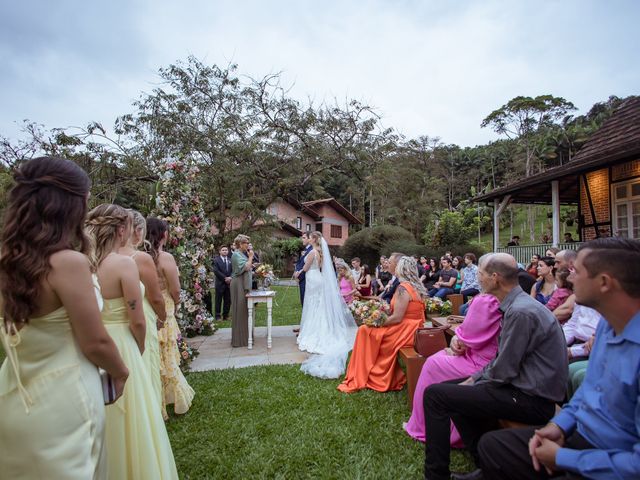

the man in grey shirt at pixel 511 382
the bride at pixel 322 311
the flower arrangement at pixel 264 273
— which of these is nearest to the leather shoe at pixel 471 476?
the man in grey shirt at pixel 511 382

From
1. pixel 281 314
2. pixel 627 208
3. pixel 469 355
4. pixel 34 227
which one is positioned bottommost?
pixel 281 314

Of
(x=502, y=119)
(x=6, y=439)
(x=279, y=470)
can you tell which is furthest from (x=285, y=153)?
(x=502, y=119)

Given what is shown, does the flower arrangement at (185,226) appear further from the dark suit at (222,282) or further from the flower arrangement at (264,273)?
the dark suit at (222,282)

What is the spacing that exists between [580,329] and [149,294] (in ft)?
14.5

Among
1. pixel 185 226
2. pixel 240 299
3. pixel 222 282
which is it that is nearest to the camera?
pixel 185 226

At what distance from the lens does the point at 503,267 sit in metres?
2.76

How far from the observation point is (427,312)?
9211 mm

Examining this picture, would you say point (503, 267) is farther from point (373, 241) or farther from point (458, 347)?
point (373, 241)

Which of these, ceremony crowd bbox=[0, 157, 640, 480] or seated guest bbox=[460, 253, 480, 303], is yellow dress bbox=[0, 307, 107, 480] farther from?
seated guest bbox=[460, 253, 480, 303]

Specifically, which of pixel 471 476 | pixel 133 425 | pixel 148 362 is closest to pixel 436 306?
pixel 471 476

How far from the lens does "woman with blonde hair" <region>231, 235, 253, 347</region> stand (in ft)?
23.7

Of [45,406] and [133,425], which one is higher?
[45,406]

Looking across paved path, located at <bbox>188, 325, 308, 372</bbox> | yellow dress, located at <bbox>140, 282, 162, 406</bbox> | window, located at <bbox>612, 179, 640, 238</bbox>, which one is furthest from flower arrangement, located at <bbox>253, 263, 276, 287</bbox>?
window, located at <bbox>612, 179, 640, 238</bbox>

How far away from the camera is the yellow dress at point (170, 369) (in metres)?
4.13
